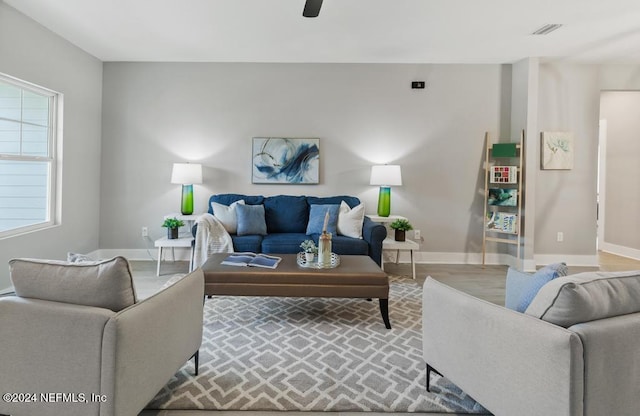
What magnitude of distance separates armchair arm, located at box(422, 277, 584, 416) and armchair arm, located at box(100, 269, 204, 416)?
1.28m

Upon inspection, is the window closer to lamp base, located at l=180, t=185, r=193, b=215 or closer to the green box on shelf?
lamp base, located at l=180, t=185, r=193, b=215

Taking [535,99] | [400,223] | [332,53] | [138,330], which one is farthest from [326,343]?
[535,99]

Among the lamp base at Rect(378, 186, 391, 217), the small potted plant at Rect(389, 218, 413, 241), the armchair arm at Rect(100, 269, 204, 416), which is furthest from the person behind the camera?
the lamp base at Rect(378, 186, 391, 217)

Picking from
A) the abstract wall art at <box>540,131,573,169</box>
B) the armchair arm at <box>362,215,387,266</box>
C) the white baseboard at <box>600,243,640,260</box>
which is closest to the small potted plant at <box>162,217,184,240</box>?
the armchair arm at <box>362,215,387,266</box>

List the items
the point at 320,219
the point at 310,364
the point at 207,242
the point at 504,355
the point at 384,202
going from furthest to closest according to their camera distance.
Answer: the point at 384,202 < the point at 320,219 < the point at 207,242 < the point at 310,364 < the point at 504,355

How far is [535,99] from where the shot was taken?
4.71 meters

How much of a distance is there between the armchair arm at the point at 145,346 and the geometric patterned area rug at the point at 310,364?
28 centimetres

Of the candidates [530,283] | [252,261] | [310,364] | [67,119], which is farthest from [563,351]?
[67,119]

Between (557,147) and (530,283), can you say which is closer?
(530,283)

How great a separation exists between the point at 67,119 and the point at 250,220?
2.46 meters

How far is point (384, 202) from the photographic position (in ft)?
15.8

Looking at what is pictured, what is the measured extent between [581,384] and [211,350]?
6.76ft

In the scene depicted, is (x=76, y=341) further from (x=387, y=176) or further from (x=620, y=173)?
(x=620, y=173)

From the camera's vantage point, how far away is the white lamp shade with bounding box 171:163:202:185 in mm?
4625
